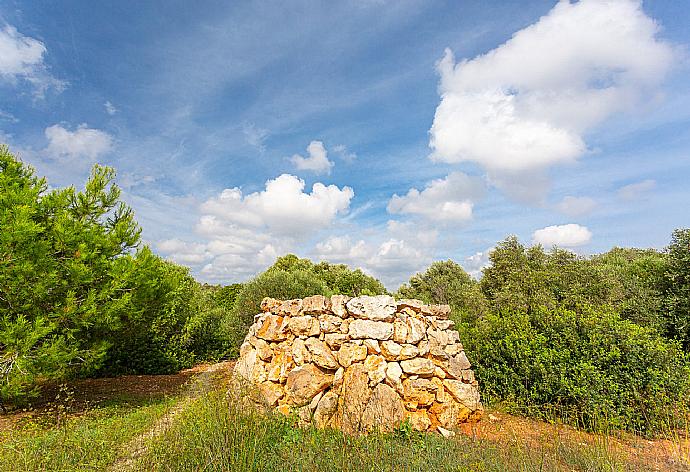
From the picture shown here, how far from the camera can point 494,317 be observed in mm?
7855

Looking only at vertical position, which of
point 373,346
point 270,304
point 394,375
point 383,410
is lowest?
point 383,410

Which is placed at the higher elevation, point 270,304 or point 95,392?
point 270,304

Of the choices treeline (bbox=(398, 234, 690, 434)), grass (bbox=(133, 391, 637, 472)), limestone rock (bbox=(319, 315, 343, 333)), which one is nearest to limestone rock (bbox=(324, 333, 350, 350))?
limestone rock (bbox=(319, 315, 343, 333))

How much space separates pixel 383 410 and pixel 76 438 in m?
3.94

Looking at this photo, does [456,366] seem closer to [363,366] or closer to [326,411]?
[363,366]

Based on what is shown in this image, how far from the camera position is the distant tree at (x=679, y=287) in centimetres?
888

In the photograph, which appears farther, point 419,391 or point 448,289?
point 448,289

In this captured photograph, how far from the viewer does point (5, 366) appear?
6.07 meters

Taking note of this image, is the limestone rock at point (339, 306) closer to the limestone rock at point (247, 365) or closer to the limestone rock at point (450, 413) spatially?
the limestone rock at point (247, 365)

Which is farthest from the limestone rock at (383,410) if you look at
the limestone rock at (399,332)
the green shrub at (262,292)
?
the green shrub at (262,292)

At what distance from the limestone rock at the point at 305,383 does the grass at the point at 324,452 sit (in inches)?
37.8

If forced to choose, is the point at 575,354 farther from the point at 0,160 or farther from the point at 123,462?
the point at 0,160

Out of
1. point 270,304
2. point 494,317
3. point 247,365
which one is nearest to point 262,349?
point 247,365

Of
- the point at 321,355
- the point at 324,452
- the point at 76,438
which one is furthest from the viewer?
the point at 321,355
